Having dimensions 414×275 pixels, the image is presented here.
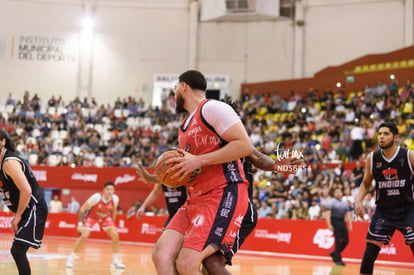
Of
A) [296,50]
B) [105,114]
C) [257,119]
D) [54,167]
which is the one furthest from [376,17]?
[54,167]

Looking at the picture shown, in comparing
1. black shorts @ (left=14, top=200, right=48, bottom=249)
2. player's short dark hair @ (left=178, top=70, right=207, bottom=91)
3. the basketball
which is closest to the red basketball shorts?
the basketball

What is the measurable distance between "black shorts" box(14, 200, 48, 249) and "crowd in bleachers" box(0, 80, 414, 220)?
11.9 metres

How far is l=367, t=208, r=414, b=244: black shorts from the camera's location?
764cm

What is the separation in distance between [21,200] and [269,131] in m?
20.5

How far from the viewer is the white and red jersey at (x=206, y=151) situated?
16.2 ft

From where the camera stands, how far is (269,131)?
2673 centimetres

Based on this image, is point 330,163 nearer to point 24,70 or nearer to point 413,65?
point 413,65

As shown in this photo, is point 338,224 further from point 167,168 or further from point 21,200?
point 167,168

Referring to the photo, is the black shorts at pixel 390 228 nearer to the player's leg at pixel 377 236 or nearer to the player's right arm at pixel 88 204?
the player's leg at pixel 377 236

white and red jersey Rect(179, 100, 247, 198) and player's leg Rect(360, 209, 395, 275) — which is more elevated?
white and red jersey Rect(179, 100, 247, 198)

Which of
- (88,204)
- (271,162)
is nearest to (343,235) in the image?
(88,204)

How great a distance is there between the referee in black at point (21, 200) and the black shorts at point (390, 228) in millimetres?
4206

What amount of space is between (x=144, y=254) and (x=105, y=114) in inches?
634

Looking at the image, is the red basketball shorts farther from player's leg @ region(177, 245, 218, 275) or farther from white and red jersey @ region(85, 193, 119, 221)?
white and red jersey @ region(85, 193, 119, 221)
